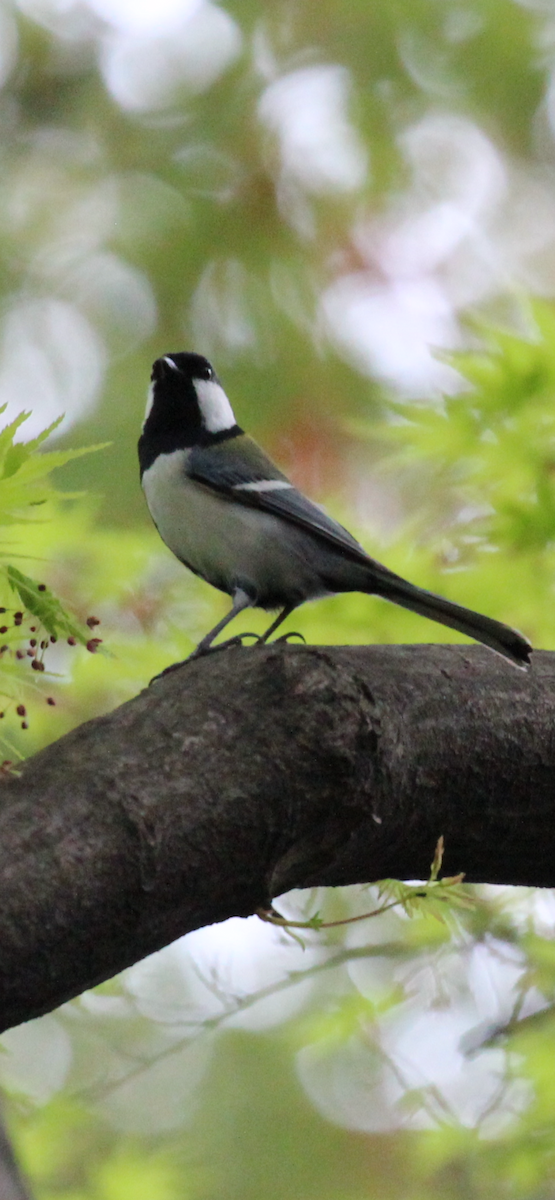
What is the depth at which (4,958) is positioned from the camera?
1.02 metres

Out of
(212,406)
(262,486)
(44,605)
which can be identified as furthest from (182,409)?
(44,605)

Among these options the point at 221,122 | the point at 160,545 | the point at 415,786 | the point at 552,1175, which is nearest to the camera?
the point at 415,786

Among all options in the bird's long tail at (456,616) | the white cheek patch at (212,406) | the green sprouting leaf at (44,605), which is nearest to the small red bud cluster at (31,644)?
the green sprouting leaf at (44,605)

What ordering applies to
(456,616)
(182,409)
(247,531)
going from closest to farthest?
(456,616)
(247,531)
(182,409)

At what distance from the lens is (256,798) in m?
1.19

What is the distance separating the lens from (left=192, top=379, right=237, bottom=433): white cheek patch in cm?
252

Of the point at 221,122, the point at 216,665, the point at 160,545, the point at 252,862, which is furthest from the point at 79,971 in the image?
the point at 221,122

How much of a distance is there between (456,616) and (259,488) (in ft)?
1.90

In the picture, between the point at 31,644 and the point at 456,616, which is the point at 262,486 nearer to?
the point at 456,616

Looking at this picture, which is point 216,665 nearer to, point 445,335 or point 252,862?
point 252,862

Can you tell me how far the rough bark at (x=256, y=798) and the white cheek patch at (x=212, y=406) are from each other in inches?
46.9

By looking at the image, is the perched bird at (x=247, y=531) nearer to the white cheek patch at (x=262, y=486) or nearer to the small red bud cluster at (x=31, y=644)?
the white cheek patch at (x=262, y=486)

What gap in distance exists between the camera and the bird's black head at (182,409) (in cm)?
237

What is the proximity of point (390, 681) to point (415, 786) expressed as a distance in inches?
5.2
